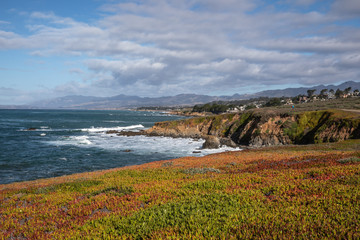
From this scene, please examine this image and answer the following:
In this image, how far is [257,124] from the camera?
55.1 metres

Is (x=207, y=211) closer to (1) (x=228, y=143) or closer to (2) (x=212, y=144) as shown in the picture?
(2) (x=212, y=144)

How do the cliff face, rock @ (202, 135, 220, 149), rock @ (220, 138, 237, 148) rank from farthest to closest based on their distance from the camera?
rock @ (220, 138, 237, 148)
rock @ (202, 135, 220, 149)
the cliff face

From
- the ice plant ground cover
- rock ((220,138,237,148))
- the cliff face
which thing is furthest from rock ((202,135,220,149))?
the ice plant ground cover

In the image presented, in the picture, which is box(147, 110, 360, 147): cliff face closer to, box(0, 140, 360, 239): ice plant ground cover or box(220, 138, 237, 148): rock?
box(220, 138, 237, 148): rock

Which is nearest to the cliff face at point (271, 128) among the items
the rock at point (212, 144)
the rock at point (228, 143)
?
the rock at point (228, 143)

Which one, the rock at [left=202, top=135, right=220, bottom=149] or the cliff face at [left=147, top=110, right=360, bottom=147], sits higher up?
the cliff face at [left=147, top=110, right=360, bottom=147]

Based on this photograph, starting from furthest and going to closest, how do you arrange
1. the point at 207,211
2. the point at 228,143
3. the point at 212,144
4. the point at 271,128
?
the point at 228,143
the point at 271,128
the point at 212,144
the point at 207,211

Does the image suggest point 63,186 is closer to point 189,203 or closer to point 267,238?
point 189,203

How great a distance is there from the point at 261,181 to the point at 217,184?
2271 mm

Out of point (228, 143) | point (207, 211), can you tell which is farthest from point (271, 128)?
point (207, 211)

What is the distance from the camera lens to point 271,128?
53.2 metres

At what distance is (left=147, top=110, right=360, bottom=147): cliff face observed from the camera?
4094 cm

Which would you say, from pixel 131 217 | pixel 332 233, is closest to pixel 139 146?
pixel 131 217

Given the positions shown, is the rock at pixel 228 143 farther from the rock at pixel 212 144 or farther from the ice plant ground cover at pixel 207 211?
the ice plant ground cover at pixel 207 211
